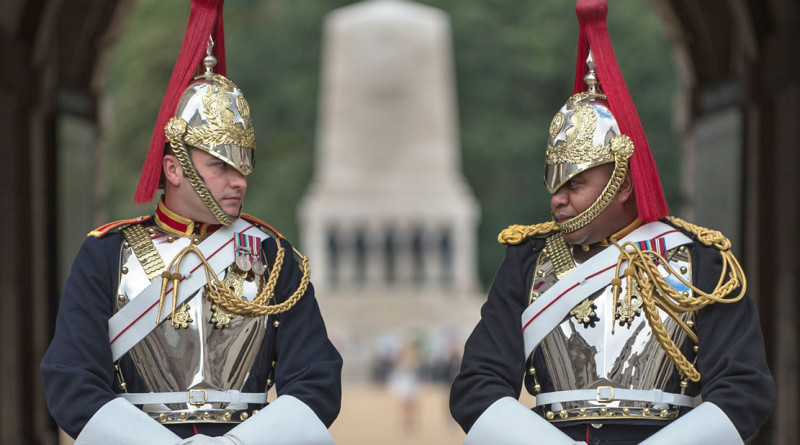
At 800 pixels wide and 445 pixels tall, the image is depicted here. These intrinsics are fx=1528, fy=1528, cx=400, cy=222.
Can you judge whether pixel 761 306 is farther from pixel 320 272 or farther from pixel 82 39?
pixel 320 272

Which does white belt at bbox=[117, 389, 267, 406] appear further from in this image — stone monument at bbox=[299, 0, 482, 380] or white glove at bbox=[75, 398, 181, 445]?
stone monument at bbox=[299, 0, 482, 380]

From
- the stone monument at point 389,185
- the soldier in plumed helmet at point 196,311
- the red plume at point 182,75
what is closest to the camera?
the soldier in plumed helmet at point 196,311

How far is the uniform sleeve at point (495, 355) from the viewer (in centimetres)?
471

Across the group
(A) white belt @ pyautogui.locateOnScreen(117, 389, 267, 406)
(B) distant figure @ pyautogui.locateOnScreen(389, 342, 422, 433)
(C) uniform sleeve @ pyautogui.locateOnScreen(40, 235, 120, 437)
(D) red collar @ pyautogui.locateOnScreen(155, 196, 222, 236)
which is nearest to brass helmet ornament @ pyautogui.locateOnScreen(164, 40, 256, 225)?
(D) red collar @ pyautogui.locateOnScreen(155, 196, 222, 236)

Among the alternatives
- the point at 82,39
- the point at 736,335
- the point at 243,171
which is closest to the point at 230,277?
the point at 243,171

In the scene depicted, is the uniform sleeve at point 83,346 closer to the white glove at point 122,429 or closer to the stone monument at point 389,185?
the white glove at point 122,429

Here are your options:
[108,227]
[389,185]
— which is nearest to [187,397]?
[108,227]

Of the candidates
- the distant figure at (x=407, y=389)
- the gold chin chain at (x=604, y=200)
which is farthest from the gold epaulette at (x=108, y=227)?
the distant figure at (x=407, y=389)

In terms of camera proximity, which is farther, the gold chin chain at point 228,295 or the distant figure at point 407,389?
the distant figure at point 407,389

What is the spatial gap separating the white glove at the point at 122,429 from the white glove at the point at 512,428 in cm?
92

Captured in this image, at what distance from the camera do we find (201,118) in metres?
4.82

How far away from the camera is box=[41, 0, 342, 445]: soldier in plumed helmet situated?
4676 mm

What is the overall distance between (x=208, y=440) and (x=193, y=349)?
1.26 ft

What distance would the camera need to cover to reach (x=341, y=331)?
3503 cm
